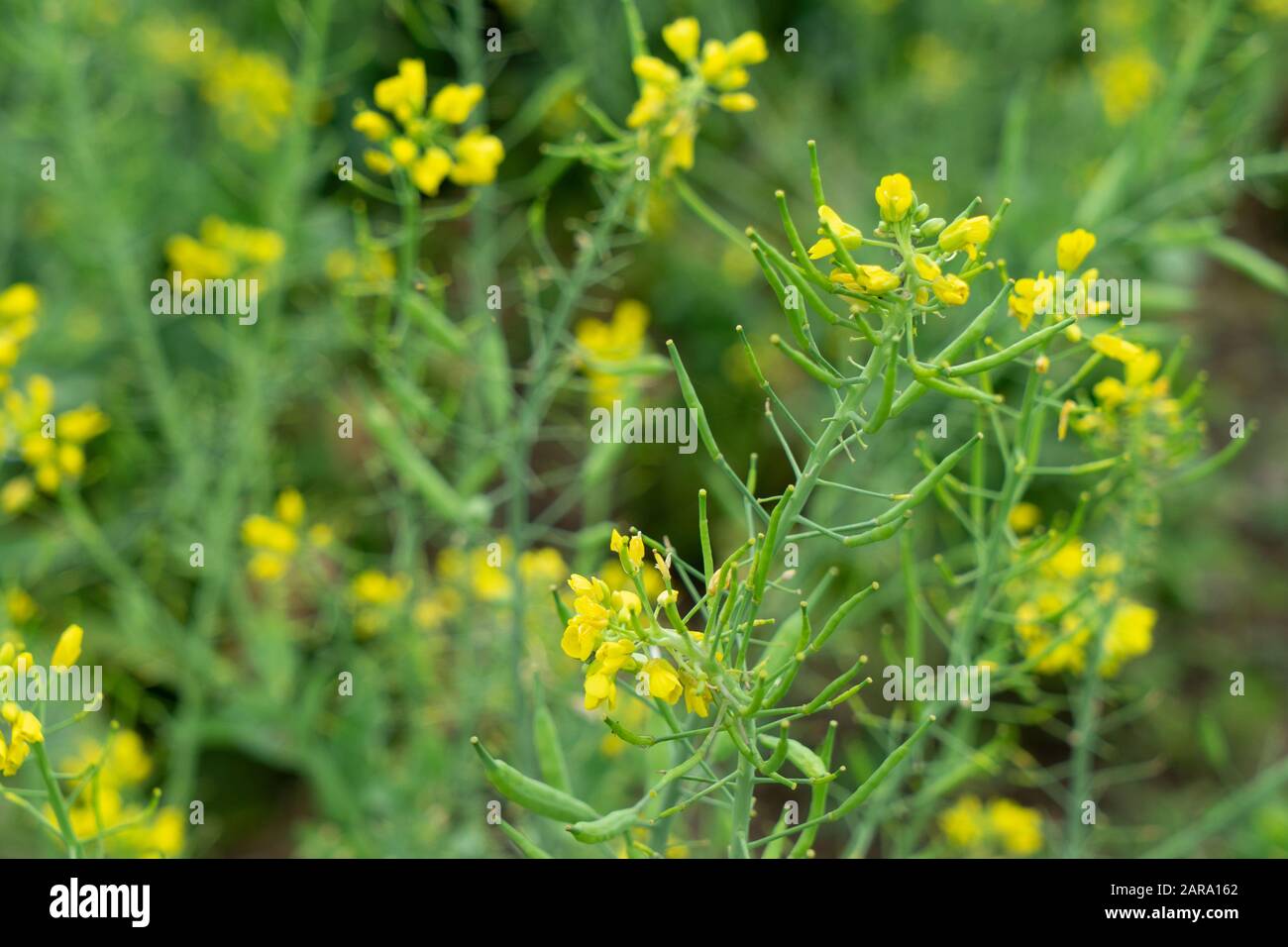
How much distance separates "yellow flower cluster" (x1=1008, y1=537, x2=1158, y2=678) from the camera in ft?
5.47

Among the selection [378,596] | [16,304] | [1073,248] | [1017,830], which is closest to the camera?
[1073,248]

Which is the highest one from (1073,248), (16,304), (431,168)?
(431,168)

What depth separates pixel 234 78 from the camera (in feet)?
11.0

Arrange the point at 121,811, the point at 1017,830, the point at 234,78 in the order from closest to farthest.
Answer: the point at 1017,830 < the point at 121,811 < the point at 234,78

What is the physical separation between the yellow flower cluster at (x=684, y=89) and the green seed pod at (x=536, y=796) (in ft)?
2.97

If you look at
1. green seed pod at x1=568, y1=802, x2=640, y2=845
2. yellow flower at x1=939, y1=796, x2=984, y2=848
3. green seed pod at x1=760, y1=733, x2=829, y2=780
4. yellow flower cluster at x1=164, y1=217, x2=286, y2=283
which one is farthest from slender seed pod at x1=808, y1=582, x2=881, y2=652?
yellow flower cluster at x1=164, y1=217, x2=286, y2=283

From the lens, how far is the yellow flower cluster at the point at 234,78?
10.1ft

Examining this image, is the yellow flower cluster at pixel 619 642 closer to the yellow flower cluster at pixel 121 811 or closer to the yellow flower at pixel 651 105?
the yellow flower at pixel 651 105

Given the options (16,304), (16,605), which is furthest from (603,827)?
(16,605)

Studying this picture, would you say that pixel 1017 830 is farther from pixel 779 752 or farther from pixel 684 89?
pixel 684 89

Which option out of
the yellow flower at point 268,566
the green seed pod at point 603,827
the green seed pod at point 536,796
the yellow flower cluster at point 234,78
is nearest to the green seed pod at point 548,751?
the green seed pod at point 536,796

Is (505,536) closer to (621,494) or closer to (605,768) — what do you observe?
(605,768)

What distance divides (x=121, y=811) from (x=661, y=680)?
1719 mm
